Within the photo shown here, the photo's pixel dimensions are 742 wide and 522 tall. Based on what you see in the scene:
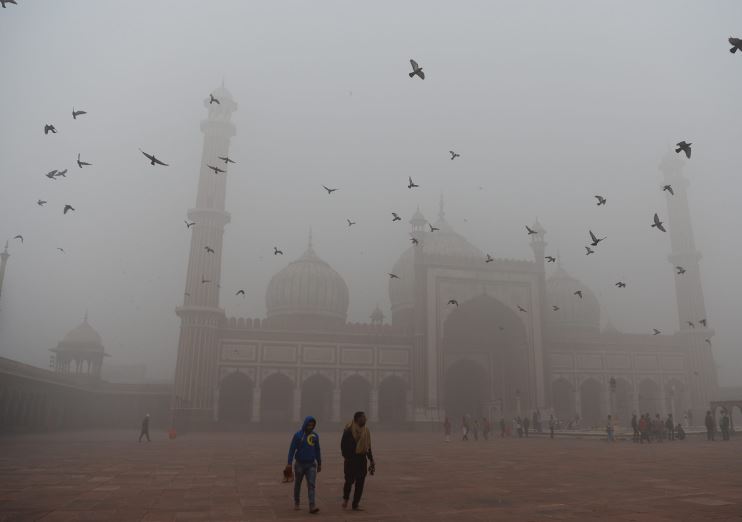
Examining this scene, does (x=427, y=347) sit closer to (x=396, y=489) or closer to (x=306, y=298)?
(x=306, y=298)

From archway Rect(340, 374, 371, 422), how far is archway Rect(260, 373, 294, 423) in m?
2.86

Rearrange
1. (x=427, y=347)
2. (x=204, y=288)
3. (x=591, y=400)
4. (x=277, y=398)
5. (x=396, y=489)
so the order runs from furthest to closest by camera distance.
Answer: (x=591, y=400) < (x=427, y=347) < (x=277, y=398) < (x=204, y=288) < (x=396, y=489)

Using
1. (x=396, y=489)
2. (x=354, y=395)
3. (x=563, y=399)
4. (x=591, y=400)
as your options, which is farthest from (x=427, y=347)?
(x=396, y=489)

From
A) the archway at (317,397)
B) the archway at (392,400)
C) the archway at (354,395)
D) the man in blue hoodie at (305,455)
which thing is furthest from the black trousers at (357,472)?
the archway at (392,400)

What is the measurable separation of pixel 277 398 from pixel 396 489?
2387cm

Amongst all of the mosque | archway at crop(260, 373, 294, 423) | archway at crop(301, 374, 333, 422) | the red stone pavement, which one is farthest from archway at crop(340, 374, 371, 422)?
the red stone pavement

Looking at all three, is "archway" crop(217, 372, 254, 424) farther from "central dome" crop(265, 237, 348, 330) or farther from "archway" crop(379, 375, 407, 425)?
"archway" crop(379, 375, 407, 425)

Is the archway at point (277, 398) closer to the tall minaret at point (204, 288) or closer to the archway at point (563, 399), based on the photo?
the tall minaret at point (204, 288)

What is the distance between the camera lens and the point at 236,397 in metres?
29.5

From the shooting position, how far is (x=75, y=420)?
29906 mm

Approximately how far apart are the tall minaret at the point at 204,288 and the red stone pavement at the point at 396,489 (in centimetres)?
1505

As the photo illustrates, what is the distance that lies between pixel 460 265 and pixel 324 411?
11.4m

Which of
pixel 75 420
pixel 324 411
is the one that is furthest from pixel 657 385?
pixel 75 420

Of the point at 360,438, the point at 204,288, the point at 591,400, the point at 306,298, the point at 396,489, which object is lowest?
the point at 396,489
